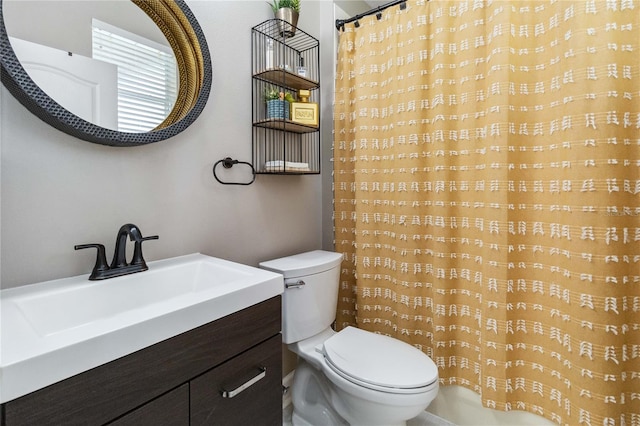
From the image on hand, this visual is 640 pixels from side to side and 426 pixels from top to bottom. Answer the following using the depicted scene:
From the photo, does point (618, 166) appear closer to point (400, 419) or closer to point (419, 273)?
point (419, 273)

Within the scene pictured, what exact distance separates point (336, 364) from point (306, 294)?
321 millimetres

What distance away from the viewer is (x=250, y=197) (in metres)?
1.54

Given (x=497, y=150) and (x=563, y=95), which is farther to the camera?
(x=497, y=150)

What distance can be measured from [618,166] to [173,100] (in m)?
1.66

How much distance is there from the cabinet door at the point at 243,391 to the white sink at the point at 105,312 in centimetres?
16

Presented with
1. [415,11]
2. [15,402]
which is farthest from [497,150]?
[15,402]

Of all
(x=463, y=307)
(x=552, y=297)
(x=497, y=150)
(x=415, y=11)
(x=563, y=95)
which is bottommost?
(x=463, y=307)

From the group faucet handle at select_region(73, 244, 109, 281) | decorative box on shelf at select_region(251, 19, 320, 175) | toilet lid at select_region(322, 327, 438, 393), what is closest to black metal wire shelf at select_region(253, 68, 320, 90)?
→ decorative box on shelf at select_region(251, 19, 320, 175)

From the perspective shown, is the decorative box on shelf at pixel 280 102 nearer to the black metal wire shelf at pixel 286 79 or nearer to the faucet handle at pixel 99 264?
the black metal wire shelf at pixel 286 79

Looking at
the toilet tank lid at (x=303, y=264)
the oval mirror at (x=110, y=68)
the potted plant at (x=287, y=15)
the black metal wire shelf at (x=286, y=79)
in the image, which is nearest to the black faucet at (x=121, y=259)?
the oval mirror at (x=110, y=68)

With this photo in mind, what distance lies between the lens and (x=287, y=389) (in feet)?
5.61

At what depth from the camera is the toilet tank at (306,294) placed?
4.62ft

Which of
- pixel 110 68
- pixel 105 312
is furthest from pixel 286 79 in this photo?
pixel 105 312

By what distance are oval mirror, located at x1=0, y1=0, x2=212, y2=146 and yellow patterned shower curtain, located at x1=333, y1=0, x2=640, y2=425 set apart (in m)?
0.91
